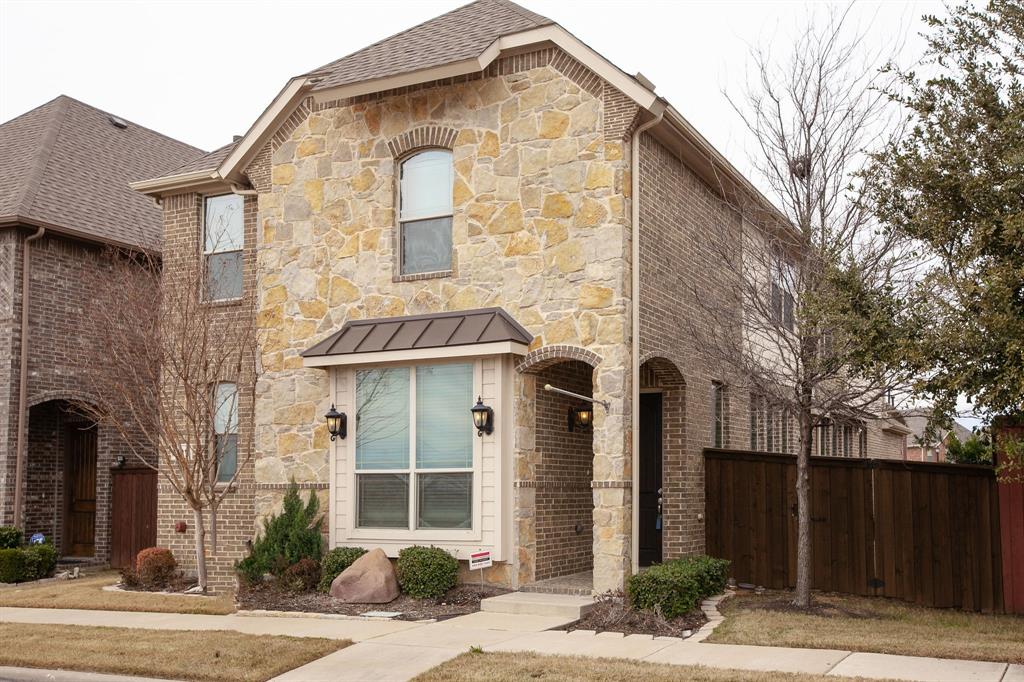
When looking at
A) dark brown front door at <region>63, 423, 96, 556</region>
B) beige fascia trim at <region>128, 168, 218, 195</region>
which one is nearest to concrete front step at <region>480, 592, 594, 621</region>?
beige fascia trim at <region>128, 168, 218, 195</region>

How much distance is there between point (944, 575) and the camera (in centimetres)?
1291

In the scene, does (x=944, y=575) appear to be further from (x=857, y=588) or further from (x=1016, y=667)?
(x=1016, y=667)

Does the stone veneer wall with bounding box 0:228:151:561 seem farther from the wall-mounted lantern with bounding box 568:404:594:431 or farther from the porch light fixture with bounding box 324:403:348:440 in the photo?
the wall-mounted lantern with bounding box 568:404:594:431

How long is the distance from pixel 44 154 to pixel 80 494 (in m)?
6.75

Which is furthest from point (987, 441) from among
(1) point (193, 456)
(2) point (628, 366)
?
(1) point (193, 456)

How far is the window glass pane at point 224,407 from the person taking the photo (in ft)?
55.5

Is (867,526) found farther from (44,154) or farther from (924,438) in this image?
(44,154)

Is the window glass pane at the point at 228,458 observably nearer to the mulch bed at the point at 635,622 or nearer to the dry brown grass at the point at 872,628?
the mulch bed at the point at 635,622

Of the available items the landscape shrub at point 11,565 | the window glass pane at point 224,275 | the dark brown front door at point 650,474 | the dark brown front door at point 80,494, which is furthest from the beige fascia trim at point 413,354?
the dark brown front door at point 80,494

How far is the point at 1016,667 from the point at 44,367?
642 inches

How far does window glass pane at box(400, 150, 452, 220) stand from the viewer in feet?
46.9

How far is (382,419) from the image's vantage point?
14.0m

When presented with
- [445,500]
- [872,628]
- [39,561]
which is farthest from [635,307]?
[39,561]

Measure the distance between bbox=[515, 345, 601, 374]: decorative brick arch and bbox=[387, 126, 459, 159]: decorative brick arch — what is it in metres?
3.12
